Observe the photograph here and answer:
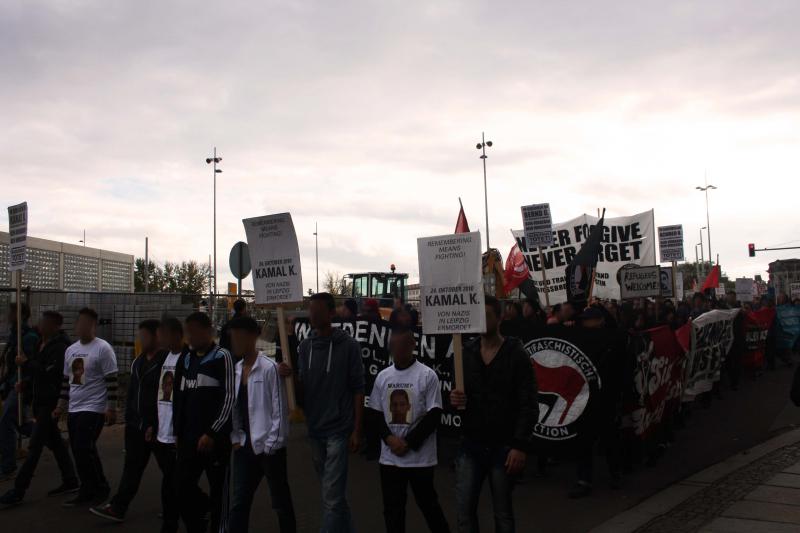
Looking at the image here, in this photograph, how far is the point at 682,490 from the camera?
285 inches

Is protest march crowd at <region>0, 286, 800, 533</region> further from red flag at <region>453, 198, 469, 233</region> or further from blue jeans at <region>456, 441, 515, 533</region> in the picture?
red flag at <region>453, 198, 469, 233</region>

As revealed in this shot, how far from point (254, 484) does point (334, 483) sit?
0.67 metres

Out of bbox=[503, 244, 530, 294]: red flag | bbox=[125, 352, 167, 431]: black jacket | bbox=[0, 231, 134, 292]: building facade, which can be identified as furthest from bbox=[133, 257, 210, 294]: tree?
bbox=[125, 352, 167, 431]: black jacket

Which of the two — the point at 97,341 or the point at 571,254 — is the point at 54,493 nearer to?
the point at 97,341

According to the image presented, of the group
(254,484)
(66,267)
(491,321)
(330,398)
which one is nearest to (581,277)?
(491,321)

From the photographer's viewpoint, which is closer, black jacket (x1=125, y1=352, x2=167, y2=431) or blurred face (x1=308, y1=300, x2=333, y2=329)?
blurred face (x1=308, y1=300, x2=333, y2=329)

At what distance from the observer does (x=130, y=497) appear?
21.8ft

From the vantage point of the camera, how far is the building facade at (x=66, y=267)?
79.2ft

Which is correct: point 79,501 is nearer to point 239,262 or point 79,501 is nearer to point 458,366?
point 458,366

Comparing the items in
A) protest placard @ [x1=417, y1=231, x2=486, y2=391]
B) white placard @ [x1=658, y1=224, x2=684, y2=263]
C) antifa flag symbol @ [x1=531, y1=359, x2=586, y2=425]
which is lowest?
antifa flag symbol @ [x1=531, y1=359, x2=586, y2=425]

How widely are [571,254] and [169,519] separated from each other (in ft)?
52.7

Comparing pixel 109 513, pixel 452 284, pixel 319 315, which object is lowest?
pixel 109 513

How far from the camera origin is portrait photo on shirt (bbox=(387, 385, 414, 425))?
506 centimetres

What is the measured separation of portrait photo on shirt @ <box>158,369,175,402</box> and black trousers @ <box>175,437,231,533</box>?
2.92 ft
